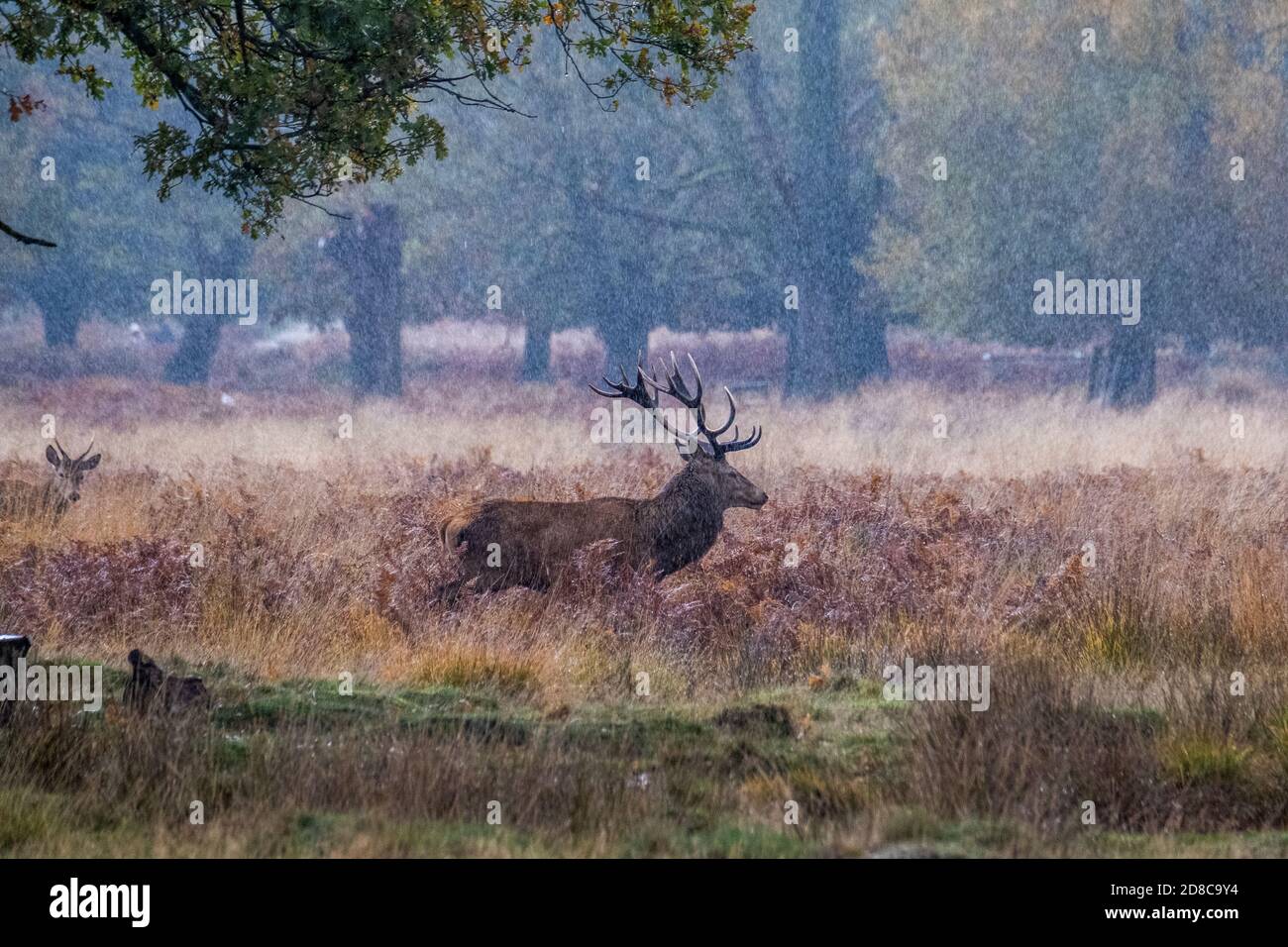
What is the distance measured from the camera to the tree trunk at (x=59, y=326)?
3866 cm

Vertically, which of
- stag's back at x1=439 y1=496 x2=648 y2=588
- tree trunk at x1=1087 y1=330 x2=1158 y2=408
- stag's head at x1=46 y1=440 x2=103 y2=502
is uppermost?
tree trunk at x1=1087 y1=330 x2=1158 y2=408

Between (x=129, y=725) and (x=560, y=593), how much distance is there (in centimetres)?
346

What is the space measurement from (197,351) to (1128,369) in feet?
66.7

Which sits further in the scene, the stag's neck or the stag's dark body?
the stag's neck

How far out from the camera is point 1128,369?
29516mm

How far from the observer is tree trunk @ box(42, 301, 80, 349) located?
38656 millimetres

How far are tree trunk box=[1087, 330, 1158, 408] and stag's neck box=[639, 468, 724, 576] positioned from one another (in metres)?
19.1

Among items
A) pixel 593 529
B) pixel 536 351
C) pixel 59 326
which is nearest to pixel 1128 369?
pixel 536 351

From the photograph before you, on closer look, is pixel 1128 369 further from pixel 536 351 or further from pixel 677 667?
pixel 677 667

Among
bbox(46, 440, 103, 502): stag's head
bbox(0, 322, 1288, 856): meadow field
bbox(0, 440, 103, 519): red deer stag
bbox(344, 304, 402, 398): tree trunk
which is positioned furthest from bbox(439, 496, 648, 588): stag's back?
bbox(344, 304, 402, 398): tree trunk

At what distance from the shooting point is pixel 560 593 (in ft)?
34.1

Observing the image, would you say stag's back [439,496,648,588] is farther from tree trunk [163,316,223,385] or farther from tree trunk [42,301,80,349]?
tree trunk [42,301,80,349]

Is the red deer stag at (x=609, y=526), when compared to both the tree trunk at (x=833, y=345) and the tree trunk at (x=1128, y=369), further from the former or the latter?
the tree trunk at (x=833, y=345)
